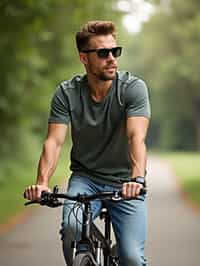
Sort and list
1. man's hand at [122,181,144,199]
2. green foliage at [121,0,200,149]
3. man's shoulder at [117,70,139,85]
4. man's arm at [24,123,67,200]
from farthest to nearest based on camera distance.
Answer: green foliage at [121,0,200,149] < man's shoulder at [117,70,139,85] < man's arm at [24,123,67,200] < man's hand at [122,181,144,199]

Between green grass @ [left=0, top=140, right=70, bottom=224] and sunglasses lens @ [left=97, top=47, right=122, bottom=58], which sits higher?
sunglasses lens @ [left=97, top=47, right=122, bottom=58]

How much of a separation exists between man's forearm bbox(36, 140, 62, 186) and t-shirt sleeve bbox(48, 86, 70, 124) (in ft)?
0.47

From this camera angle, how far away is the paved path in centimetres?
911

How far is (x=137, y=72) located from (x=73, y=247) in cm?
6782

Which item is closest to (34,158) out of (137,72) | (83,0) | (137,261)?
(83,0)

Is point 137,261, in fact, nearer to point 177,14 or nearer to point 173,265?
point 173,265

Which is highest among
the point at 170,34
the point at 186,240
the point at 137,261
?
the point at 170,34

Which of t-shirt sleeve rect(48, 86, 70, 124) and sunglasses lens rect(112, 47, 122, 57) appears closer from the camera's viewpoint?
sunglasses lens rect(112, 47, 122, 57)

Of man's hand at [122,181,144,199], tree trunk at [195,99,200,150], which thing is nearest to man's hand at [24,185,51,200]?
man's hand at [122,181,144,199]

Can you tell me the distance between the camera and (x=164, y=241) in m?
11.0

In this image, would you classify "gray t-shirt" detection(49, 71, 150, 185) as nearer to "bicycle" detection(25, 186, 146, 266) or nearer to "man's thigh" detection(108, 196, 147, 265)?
"man's thigh" detection(108, 196, 147, 265)

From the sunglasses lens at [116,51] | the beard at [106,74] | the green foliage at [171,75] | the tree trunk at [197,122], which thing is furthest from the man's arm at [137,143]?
the tree trunk at [197,122]

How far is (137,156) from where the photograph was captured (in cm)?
462

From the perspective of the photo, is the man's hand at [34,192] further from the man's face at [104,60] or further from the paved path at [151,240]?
the paved path at [151,240]
